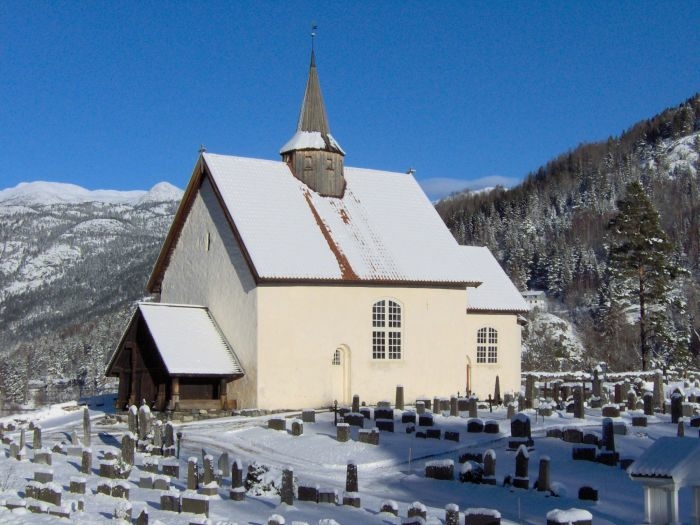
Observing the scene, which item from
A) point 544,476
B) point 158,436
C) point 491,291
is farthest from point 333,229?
point 544,476

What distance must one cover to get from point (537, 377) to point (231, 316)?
52.2 ft

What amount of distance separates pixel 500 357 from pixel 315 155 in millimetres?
11813

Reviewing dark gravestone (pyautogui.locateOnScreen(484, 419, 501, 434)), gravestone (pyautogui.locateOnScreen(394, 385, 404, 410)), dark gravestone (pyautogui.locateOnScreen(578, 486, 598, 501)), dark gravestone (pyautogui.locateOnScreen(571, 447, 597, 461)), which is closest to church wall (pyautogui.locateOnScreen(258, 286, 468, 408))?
gravestone (pyautogui.locateOnScreen(394, 385, 404, 410))

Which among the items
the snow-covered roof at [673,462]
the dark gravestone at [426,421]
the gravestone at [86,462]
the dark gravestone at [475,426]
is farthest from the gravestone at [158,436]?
the snow-covered roof at [673,462]

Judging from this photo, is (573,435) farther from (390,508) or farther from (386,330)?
(386,330)

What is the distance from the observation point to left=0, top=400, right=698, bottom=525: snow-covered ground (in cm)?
1731

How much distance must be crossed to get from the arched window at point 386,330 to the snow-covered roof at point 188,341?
5.54 metres

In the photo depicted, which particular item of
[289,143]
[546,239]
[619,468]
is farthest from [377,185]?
[546,239]

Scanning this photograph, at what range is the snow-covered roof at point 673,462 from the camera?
13969 mm

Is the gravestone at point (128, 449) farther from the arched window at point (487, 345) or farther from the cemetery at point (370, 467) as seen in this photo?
the arched window at point (487, 345)

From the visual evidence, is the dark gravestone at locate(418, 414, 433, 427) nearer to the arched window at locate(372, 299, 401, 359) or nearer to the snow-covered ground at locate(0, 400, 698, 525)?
the snow-covered ground at locate(0, 400, 698, 525)

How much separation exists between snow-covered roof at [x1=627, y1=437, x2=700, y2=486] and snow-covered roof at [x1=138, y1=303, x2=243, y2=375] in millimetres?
18956

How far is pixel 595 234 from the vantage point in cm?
16300

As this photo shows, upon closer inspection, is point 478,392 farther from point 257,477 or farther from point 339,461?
point 257,477
